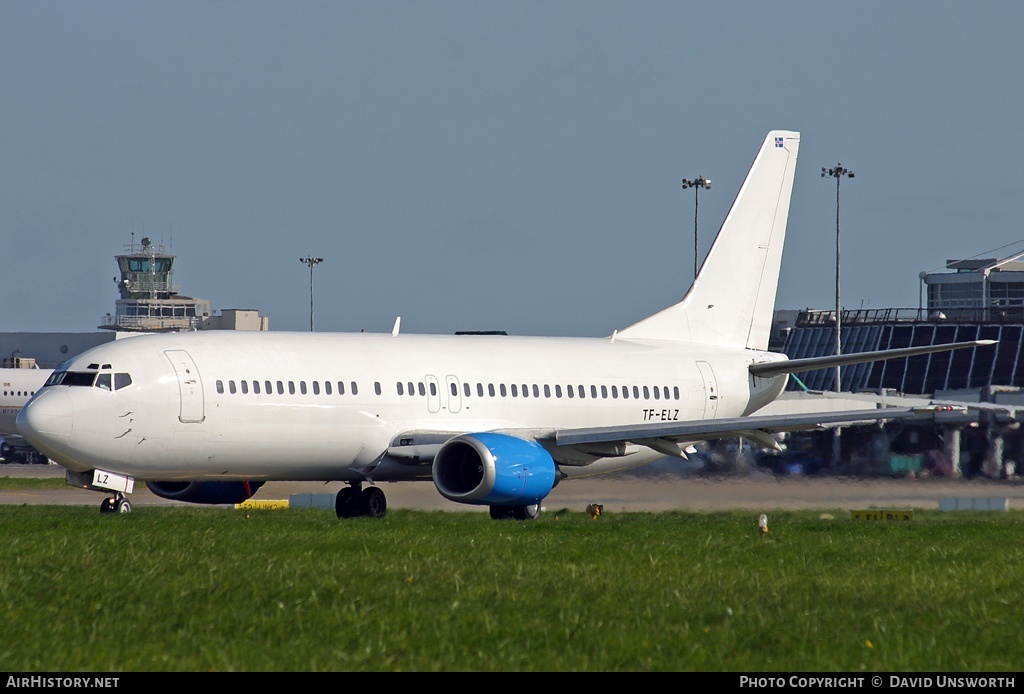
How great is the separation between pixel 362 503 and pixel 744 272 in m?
11.6

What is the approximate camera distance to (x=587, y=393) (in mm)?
32156

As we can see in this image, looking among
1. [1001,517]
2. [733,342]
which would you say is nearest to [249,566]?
[1001,517]

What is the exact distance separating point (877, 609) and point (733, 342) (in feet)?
75.4

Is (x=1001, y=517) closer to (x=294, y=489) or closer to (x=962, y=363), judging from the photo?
(x=294, y=489)

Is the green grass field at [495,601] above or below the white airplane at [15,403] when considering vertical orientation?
above

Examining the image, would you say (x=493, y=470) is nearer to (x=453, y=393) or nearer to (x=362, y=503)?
(x=453, y=393)

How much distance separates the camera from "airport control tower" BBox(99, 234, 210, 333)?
5285 inches

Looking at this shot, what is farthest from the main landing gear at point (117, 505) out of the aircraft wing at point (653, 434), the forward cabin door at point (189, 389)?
the aircraft wing at point (653, 434)

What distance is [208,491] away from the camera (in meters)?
30.4

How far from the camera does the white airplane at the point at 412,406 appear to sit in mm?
25688

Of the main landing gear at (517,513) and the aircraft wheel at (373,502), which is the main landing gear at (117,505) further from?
the main landing gear at (517,513)

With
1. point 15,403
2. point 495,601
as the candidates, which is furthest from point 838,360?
point 15,403

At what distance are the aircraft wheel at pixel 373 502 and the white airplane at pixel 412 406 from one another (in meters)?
0.03

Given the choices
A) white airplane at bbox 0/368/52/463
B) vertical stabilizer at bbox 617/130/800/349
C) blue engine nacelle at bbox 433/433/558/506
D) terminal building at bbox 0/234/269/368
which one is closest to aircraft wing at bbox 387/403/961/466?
blue engine nacelle at bbox 433/433/558/506
